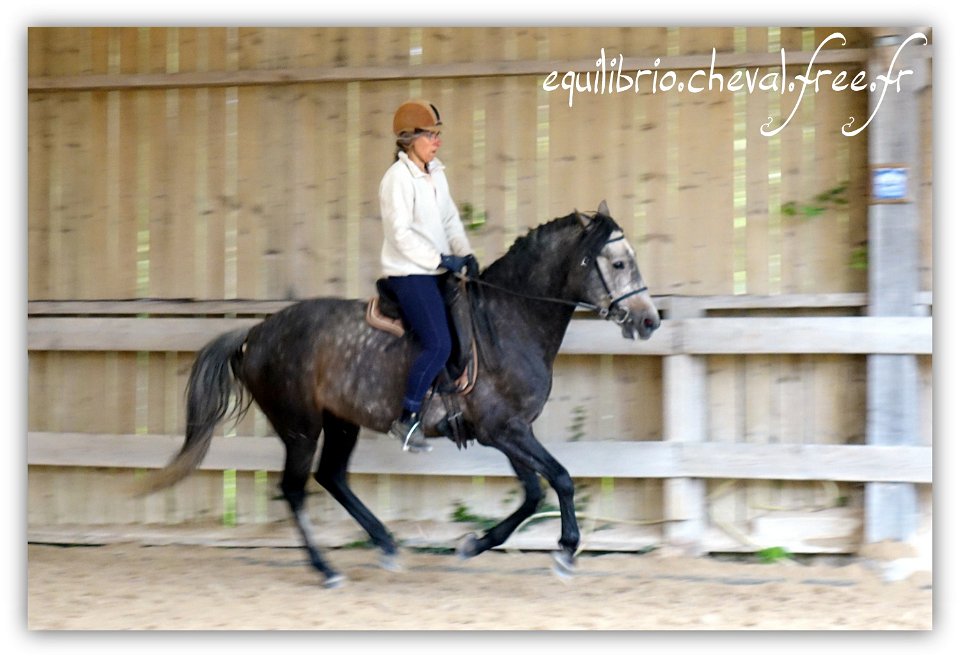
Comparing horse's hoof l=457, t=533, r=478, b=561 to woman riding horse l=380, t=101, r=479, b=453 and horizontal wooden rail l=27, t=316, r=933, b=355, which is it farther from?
horizontal wooden rail l=27, t=316, r=933, b=355

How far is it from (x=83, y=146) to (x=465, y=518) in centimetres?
336

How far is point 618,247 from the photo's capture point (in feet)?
17.9

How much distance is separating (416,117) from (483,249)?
1309 millimetres

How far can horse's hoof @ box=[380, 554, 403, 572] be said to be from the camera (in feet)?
20.3

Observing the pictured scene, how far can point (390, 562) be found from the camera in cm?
621

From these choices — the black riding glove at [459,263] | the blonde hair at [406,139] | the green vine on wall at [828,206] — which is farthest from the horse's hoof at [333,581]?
the green vine on wall at [828,206]

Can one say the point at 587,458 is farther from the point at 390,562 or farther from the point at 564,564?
the point at 390,562

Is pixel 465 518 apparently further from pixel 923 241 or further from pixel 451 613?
pixel 923 241

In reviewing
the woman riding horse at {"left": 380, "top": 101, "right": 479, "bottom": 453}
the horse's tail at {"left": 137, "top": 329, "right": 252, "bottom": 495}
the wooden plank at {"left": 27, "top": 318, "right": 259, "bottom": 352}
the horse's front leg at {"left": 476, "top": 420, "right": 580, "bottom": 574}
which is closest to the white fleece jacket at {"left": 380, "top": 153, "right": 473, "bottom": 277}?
the woman riding horse at {"left": 380, "top": 101, "right": 479, "bottom": 453}

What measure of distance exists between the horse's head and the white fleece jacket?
767 mm

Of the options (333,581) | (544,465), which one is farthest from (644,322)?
(333,581)

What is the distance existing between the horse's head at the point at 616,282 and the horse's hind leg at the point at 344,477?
168 cm

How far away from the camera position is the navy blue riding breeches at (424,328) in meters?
5.52

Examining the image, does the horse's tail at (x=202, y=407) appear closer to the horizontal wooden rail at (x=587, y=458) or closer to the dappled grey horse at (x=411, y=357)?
the dappled grey horse at (x=411, y=357)
